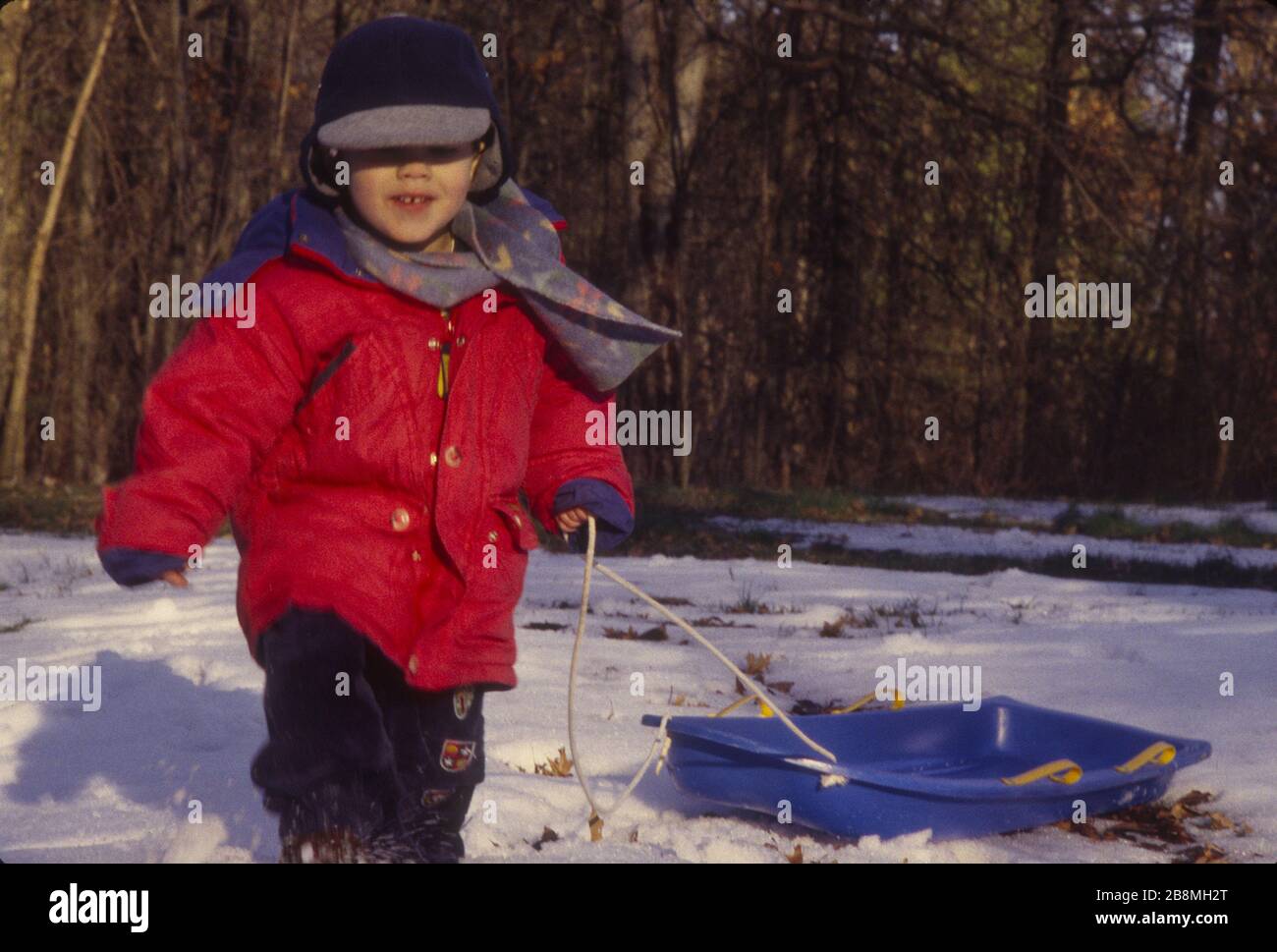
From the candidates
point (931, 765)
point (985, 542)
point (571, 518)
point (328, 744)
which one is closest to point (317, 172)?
point (571, 518)

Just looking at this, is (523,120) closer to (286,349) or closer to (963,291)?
(963,291)

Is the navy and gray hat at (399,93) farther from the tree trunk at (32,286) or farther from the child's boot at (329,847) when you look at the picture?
the tree trunk at (32,286)

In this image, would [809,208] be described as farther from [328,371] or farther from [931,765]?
[328,371]

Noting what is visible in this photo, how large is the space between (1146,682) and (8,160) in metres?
11.2

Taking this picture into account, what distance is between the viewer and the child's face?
109 inches

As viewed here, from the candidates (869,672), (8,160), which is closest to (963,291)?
(8,160)

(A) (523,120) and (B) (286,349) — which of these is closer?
(B) (286,349)

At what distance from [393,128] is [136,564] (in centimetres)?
89

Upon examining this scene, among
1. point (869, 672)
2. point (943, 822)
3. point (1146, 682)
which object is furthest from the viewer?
point (869, 672)

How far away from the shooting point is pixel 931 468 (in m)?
15.9

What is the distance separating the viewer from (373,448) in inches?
104

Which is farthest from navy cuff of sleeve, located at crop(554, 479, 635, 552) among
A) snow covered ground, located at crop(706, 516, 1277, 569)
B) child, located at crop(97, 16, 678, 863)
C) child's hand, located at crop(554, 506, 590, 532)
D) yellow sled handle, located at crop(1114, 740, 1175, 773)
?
snow covered ground, located at crop(706, 516, 1277, 569)

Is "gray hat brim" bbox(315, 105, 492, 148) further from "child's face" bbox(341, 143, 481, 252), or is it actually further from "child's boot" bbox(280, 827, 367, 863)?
"child's boot" bbox(280, 827, 367, 863)
